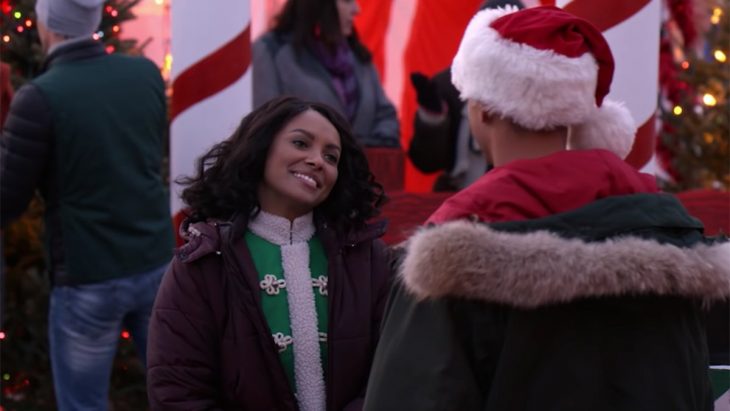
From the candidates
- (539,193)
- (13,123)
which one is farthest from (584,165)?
(13,123)

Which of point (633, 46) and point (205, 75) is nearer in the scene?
point (633, 46)

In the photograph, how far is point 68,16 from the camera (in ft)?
16.0

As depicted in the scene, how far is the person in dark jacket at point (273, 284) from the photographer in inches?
118

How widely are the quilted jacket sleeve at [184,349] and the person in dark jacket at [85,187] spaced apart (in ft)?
5.78

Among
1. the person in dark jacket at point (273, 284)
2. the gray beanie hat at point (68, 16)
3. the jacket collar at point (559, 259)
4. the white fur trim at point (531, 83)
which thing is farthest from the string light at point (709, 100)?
the jacket collar at point (559, 259)

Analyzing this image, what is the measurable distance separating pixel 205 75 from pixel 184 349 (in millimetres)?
Answer: 2186

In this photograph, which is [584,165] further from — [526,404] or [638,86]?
[638,86]

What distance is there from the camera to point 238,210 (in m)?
3.16

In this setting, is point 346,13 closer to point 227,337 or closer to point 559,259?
point 227,337

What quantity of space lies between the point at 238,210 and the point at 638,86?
81.8 inches

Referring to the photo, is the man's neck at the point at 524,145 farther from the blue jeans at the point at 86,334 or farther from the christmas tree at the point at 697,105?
the christmas tree at the point at 697,105

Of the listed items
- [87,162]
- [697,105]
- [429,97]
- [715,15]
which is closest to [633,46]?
[429,97]

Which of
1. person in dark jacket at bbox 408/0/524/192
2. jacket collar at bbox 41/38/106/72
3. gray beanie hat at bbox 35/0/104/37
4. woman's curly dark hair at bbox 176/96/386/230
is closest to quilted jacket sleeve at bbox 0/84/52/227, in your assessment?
jacket collar at bbox 41/38/106/72

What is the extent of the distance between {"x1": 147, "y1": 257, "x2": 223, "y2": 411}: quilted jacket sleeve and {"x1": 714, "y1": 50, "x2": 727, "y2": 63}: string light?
26.0ft
